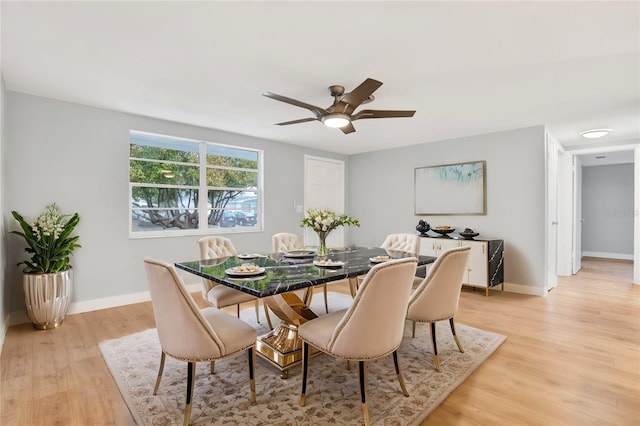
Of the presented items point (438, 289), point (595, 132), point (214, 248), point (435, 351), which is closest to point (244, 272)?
point (214, 248)

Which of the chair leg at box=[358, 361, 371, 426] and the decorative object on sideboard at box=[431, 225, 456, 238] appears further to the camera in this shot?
the decorative object on sideboard at box=[431, 225, 456, 238]

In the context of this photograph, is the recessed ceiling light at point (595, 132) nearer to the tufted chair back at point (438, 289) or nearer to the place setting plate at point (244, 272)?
the tufted chair back at point (438, 289)

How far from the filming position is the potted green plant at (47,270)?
3.15 m

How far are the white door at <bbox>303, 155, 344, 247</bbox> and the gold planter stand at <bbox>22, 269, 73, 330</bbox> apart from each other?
12.0 ft

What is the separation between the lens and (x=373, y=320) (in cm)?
181

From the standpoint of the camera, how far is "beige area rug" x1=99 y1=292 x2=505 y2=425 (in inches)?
74.4

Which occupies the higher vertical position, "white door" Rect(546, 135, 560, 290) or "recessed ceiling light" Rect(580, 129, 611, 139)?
"recessed ceiling light" Rect(580, 129, 611, 139)

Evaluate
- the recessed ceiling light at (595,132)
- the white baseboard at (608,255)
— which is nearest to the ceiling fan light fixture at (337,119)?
the recessed ceiling light at (595,132)

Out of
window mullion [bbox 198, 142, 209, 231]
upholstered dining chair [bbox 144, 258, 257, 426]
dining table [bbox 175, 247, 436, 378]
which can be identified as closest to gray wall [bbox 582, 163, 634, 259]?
dining table [bbox 175, 247, 436, 378]

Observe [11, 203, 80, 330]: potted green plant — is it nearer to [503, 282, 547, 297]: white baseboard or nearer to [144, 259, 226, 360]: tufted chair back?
[144, 259, 226, 360]: tufted chair back

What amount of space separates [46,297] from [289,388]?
8.66 ft

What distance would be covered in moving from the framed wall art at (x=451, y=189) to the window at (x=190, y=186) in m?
2.78

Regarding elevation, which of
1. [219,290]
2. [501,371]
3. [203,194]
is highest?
[203,194]

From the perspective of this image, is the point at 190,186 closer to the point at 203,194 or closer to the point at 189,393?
the point at 203,194
